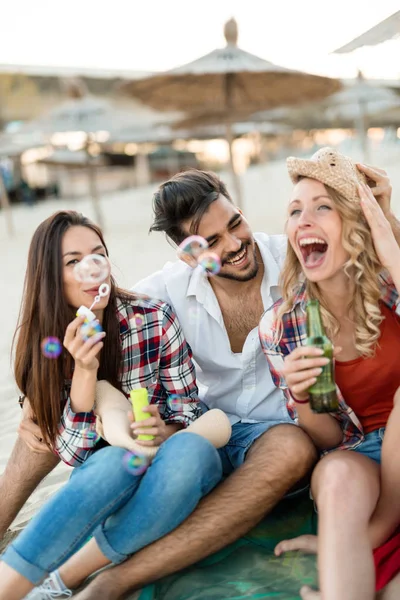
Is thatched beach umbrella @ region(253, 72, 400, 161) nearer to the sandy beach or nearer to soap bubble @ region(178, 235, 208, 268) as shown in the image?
the sandy beach

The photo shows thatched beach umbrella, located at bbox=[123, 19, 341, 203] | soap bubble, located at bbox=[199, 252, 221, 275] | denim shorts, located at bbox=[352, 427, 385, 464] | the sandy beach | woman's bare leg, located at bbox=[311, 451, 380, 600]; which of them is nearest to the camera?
woman's bare leg, located at bbox=[311, 451, 380, 600]

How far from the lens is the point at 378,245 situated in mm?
2107

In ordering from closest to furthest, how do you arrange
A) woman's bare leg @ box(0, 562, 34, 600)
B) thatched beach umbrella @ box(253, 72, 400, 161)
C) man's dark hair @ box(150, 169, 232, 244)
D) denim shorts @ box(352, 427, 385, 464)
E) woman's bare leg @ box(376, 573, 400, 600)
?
woman's bare leg @ box(376, 573, 400, 600) < woman's bare leg @ box(0, 562, 34, 600) < denim shorts @ box(352, 427, 385, 464) < man's dark hair @ box(150, 169, 232, 244) < thatched beach umbrella @ box(253, 72, 400, 161)

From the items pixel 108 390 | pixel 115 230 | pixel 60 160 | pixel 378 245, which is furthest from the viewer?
pixel 60 160

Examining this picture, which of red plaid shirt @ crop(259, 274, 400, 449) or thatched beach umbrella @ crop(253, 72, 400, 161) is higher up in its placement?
thatched beach umbrella @ crop(253, 72, 400, 161)

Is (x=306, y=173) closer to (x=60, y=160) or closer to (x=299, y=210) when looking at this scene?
(x=299, y=210)

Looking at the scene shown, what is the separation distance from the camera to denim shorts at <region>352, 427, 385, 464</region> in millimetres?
2219

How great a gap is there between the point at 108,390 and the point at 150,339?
0.28 meters

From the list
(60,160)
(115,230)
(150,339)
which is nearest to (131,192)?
(60,160)

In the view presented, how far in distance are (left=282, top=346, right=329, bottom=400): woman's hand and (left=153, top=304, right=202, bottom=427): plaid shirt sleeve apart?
628 millimetres

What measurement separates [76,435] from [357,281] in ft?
3.99

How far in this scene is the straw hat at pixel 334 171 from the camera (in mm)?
2113

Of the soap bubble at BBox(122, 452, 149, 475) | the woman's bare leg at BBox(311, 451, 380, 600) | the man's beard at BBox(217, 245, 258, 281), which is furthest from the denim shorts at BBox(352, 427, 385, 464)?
the man's beard at BBox(217, 245, 258, 281)

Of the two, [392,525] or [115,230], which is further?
[115,230]
